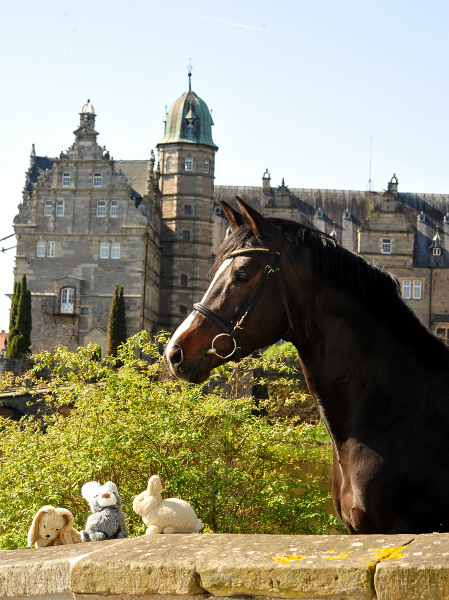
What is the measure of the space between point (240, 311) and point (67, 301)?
138 ft

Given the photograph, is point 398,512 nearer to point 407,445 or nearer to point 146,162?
point 407,445

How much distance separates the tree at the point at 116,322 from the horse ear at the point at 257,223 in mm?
38390

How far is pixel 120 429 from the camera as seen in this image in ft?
30.8

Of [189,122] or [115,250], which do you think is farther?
[189,122]

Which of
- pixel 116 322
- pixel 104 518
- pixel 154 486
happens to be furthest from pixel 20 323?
pixel 154 486

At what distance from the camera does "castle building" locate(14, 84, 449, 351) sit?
146 ft

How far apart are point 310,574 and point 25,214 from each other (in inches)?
1807

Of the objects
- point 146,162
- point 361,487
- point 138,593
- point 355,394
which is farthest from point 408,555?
point 146,162

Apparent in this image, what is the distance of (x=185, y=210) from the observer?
166 ft

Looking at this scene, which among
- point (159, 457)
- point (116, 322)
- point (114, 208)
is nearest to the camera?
point (159, 457)

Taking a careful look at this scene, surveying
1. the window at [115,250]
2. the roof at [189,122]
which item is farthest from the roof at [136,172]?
the window at [115,250]

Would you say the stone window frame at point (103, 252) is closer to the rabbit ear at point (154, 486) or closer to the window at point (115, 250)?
the window at point (115, 250)

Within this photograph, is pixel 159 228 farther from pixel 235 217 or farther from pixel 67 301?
pixel 235 217

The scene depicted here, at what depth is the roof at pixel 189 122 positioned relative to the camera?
51.5 meters
